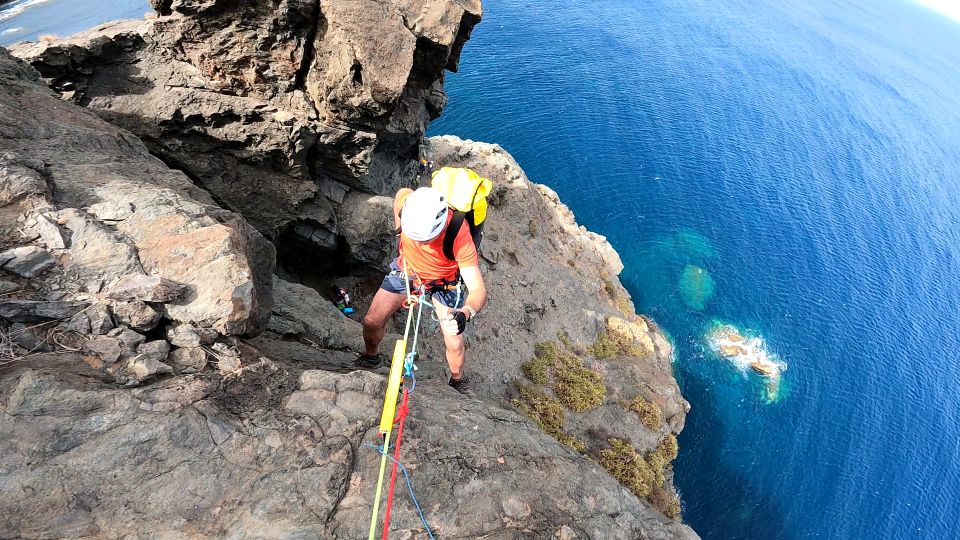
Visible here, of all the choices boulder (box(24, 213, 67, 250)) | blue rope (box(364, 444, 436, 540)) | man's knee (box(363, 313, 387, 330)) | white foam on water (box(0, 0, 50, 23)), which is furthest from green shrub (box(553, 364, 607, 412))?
white foam on water (box(0, 0, 50, 23))

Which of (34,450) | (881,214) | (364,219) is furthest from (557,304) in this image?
(881,214)

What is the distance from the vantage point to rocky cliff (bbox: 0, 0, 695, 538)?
5.31 metres

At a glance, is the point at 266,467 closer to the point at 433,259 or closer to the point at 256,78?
the point at 433,259

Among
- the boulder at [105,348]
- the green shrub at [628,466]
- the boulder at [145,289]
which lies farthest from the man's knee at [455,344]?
the green shrub at [628,466]

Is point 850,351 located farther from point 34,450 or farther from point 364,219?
point 34,450

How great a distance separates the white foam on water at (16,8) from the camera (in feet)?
151

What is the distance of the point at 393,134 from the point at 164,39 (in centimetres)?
699

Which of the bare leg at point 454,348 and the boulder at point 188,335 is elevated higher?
the boulder at point 188,335

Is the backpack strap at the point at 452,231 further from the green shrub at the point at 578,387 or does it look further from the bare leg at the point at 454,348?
the green shrub at the point at 578,387

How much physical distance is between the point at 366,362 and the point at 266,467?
437 centimetres

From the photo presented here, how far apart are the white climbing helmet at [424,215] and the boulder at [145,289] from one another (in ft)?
11.2

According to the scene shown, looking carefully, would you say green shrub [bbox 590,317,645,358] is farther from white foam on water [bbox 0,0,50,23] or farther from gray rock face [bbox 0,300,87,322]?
white foam on water [bbox 0,0,50,23]

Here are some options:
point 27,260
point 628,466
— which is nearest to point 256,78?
point 27,260

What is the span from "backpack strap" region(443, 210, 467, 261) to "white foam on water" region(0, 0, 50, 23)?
62.7m
